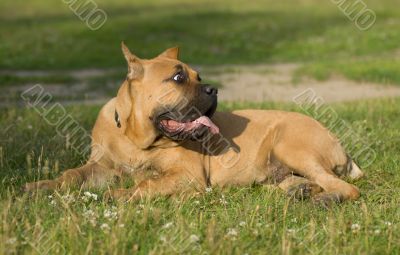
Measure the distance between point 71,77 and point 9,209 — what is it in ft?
32.8

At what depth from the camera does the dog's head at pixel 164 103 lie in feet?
20.2

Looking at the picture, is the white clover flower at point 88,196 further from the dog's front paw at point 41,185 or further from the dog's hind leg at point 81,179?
the dog's front paw at point 41,185

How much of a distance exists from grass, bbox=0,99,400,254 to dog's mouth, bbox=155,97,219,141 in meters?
0.52

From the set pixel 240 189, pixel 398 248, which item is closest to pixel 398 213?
pixel 398 248

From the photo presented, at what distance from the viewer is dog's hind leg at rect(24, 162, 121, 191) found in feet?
19.4

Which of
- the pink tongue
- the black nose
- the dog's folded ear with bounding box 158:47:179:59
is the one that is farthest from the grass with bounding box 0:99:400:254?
the dog's folded ear with bounding box 158:47:179:59

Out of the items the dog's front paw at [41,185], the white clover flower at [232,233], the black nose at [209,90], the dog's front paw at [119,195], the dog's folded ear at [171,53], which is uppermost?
the dog's folded ear at [171,53]

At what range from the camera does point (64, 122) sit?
8.73 metres

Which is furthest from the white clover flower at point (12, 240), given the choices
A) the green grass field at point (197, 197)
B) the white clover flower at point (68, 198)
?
the white clover flower at point (68, 198)

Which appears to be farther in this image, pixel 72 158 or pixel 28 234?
pixel 72 158

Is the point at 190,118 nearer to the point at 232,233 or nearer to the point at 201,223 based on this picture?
the point at 201,223

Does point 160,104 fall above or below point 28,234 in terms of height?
above

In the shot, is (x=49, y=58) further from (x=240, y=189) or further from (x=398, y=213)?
(x=398, y=213)

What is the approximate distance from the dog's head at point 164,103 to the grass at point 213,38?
23.7 feet
